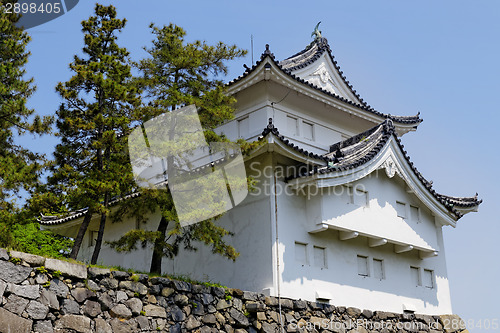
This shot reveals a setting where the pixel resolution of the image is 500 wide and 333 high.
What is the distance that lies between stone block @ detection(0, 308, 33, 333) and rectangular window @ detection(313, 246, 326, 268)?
28.5 feet

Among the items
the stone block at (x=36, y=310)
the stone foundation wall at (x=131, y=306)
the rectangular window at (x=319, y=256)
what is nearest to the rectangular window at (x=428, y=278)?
the stone foundation wall at (x=131, y=306)

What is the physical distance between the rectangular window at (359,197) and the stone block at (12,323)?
1026 centimetres

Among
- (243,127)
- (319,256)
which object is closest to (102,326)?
(319,256)

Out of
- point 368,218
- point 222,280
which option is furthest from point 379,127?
point 222,280

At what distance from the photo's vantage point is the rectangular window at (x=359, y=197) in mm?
18219

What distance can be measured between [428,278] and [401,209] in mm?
2763

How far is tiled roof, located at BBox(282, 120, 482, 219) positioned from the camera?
17.6 metres

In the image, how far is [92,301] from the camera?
1228 cm

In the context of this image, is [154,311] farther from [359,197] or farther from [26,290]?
[359,197]

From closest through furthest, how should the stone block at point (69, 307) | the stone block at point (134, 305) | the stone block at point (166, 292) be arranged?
the stone block at point (69, 307) → the stone block at point (134, 305) → the stone block at point (166, 292)

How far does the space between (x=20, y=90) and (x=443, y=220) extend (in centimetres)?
1408

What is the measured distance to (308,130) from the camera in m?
21.4

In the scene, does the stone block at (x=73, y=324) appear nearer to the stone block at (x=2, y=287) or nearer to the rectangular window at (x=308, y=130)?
the stone block at (x=2, y=287)

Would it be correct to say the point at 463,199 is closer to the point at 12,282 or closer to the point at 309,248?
the point at 309,248
